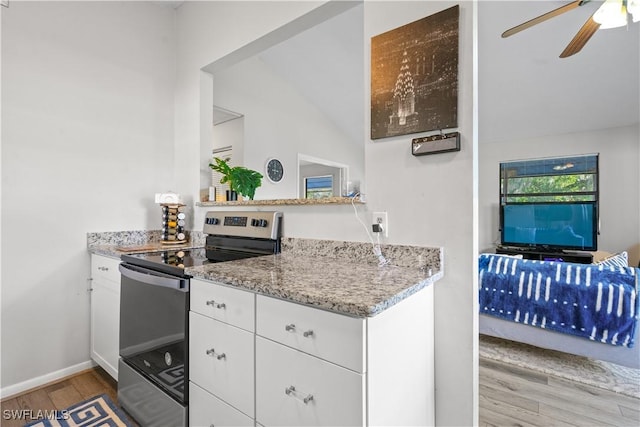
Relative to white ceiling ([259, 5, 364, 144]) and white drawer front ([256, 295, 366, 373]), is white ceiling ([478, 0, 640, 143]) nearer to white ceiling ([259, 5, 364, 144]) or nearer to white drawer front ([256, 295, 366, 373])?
white ceiling ([259, 5, 364, 144])

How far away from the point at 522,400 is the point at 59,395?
9.33 feet

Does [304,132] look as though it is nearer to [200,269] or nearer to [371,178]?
[371,178]

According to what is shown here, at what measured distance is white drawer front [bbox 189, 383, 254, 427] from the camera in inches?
45.3

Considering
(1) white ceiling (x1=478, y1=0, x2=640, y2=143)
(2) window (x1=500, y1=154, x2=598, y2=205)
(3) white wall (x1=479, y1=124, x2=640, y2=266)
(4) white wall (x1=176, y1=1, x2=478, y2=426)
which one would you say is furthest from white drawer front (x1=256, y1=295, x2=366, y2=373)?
(2) window (x1=500, y1=154, x2=598, y2=205)

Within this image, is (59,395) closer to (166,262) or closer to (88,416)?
(88,416)

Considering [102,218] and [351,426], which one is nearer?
[351,426]

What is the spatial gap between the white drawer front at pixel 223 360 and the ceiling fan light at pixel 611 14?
252 centimetres

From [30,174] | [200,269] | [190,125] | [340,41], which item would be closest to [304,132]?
[340,41]

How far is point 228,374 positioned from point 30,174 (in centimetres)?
191

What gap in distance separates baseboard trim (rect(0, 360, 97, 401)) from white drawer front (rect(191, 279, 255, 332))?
5.19 ft

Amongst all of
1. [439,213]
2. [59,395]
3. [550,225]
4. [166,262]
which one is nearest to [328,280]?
[439,213]

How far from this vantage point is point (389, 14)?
148 cm

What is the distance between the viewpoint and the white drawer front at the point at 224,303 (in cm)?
111

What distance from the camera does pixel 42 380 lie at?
6.72ft
